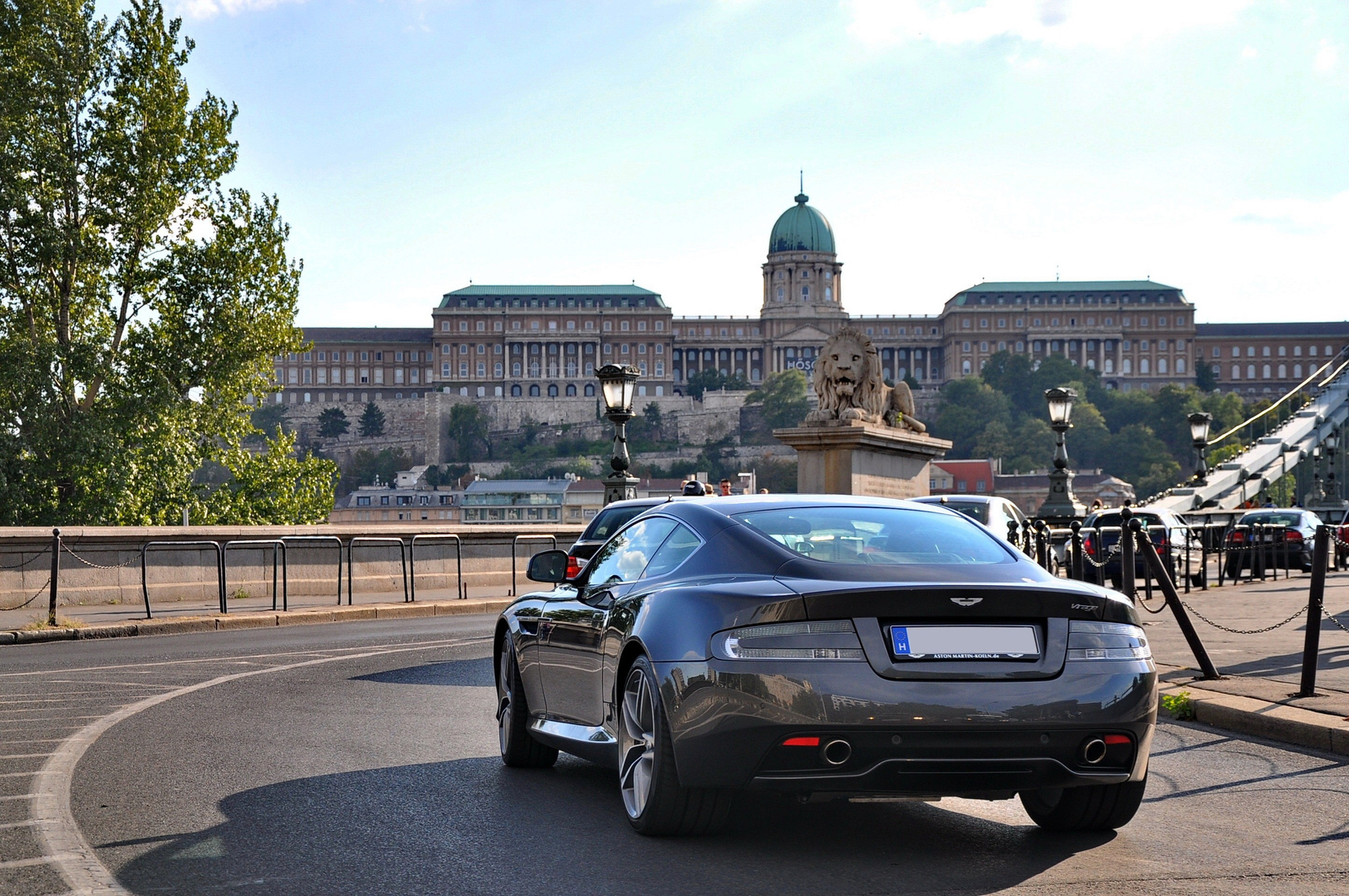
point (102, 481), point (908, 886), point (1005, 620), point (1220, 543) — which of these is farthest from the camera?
point (102, 481)

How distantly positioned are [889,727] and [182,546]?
706 inches

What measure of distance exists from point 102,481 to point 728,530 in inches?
1354

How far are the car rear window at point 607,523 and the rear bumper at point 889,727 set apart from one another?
7.73 meters

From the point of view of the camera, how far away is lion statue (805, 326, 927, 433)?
2764cm

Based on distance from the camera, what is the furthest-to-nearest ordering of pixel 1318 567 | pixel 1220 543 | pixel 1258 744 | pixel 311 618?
1. pixel 1220 543
2. pixel 311 618
3. pixel 1318 567
4. pixel 1258 744

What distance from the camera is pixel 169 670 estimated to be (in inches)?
518

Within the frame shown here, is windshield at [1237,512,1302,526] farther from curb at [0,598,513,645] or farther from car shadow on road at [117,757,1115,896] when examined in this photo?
car shadow on road at [117,757,1115,896]

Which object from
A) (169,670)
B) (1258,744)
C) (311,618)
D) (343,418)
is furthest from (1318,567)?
(343,418)

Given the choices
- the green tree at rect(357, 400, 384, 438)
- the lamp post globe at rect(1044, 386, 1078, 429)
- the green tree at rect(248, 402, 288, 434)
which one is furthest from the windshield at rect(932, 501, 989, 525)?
the green tree at rect(357, 400, 384, 438)

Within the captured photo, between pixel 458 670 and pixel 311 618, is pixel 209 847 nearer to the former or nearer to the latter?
pixel 458 670

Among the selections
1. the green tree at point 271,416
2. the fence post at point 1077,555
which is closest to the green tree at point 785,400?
the green tree at point 271,416

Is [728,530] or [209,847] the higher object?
[728,530]

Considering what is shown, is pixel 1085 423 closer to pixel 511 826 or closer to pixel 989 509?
pixel 989 509

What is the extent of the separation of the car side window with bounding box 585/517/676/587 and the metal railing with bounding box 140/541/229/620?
12549 millimetres
